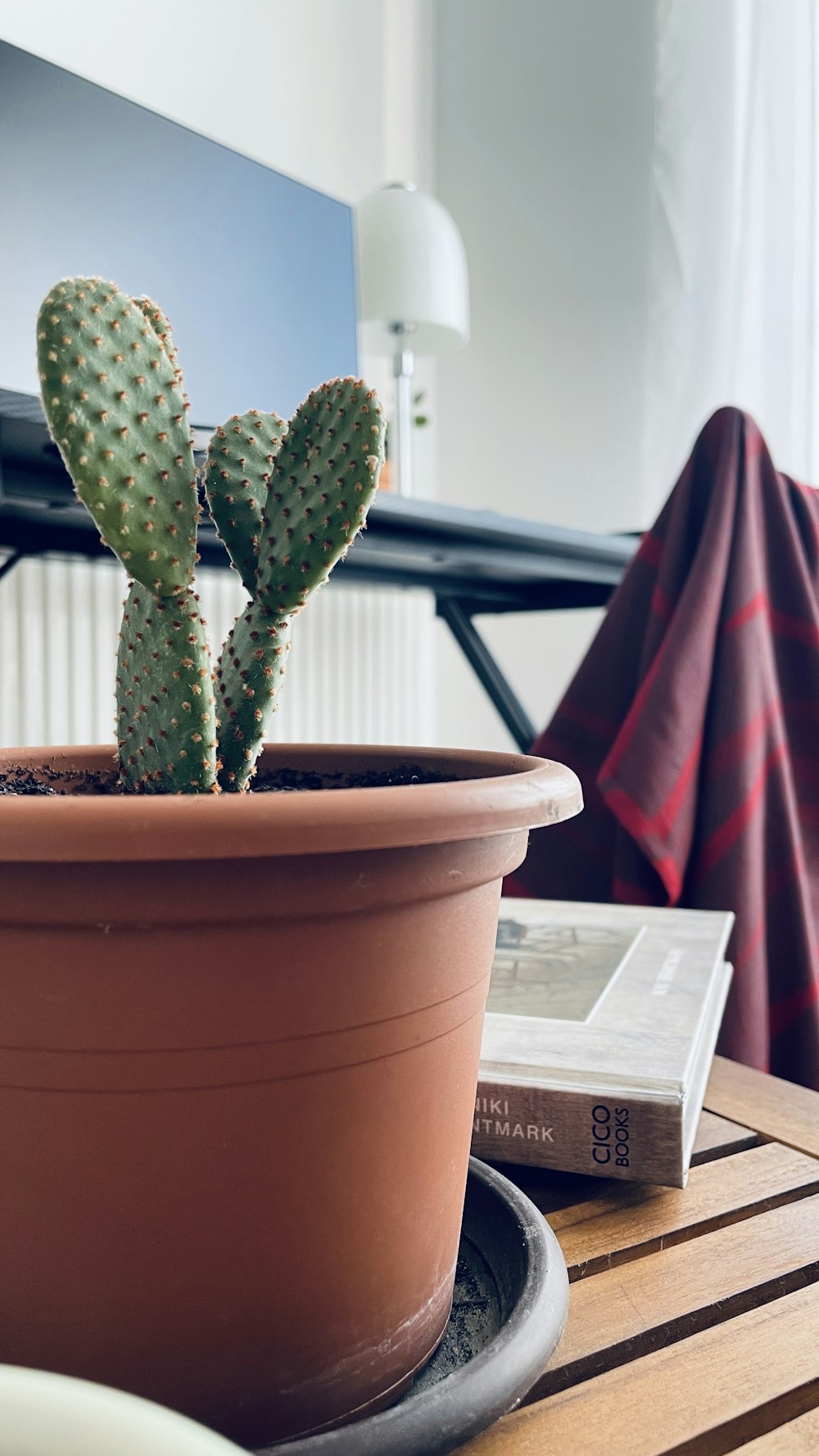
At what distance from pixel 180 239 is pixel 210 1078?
1.33 meters

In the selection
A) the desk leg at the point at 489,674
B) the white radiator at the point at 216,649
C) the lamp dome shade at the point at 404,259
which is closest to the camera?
the white radiator at the point at 216,649

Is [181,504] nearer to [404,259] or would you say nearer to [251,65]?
[404,259]

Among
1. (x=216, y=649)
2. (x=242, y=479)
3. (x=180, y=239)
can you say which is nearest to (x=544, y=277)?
(x=216, y=649)

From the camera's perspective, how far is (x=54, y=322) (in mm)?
310

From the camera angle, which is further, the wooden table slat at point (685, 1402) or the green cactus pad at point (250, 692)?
the green cactus pad at point (250, 692)

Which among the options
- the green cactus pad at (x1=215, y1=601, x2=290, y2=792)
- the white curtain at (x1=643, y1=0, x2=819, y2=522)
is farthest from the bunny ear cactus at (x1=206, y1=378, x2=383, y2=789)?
the white curtain at (x1=643, y1=0, x2=819, y2=522)

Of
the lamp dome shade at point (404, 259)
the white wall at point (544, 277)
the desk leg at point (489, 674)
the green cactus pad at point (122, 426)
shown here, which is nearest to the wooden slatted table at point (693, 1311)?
the green cactus pad at point (122, 426)

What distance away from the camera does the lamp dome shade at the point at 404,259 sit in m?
2.03

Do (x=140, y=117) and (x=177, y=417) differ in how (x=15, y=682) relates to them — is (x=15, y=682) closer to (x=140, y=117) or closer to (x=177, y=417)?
(x=140, y=117)

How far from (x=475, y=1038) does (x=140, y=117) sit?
4.42ft

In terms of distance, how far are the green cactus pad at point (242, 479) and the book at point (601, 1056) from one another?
0.74 ft

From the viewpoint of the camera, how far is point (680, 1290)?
0.34 m

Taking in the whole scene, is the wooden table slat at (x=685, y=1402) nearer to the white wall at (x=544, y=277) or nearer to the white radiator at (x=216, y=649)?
the white radiator at (x=216, y=649)

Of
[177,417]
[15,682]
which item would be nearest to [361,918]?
[177,417]
